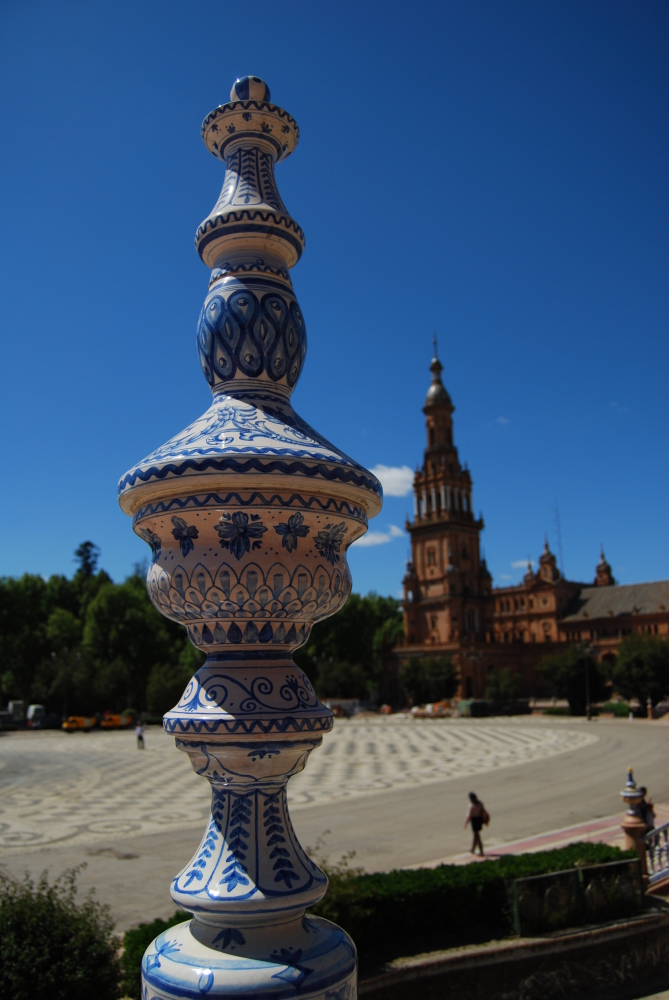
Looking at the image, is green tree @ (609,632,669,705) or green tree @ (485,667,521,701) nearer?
green tree @ (609,632,669,705)

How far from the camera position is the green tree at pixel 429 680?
68062mm

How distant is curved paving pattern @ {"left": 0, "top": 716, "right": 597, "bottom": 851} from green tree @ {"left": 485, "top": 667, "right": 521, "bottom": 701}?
20.3m

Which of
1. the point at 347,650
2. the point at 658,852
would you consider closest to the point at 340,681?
the point at 347,650

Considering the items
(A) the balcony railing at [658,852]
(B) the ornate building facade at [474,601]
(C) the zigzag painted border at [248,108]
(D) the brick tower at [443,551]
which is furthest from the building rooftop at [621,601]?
(C) the zigzag painted border at [248,108]

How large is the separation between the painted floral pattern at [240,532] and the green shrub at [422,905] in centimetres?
550

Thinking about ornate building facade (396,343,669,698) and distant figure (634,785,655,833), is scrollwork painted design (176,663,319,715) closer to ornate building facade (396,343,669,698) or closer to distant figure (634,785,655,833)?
distant figure (634,785,655,833)

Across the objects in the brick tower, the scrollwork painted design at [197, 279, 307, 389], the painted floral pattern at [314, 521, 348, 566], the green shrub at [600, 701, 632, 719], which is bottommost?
the green shrub at [600, 701, 632, 719]

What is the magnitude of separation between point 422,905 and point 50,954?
3813mm

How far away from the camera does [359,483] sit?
2592 millimetres

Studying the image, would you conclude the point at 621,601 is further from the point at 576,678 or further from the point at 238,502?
the point at 238,502

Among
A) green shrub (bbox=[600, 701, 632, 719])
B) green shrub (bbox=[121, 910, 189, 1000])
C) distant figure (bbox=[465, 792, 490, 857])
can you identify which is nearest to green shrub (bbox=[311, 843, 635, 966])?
green shrub (bbox=[121, 910, 189, 1000])

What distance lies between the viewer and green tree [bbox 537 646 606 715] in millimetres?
56000

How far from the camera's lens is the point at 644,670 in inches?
2057

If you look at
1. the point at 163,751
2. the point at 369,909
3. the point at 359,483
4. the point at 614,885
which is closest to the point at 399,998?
the point at 369,909
